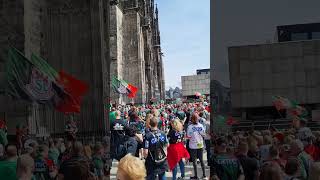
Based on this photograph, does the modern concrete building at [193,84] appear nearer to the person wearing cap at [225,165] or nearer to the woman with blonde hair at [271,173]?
the person wearing cap at [225,165]

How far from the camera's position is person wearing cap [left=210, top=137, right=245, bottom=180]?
712 cm

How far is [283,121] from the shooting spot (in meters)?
23.3

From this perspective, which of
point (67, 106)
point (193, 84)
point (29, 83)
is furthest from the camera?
point (193, 84)

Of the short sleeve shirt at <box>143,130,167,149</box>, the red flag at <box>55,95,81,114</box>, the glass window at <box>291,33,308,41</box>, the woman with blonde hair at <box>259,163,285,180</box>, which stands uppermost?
the glass window at <box>291,33,308,41</box>

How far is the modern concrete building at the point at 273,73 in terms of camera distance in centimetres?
2527

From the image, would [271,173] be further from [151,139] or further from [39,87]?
[39,87]

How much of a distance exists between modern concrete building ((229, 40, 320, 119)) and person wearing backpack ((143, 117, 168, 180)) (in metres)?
15.2

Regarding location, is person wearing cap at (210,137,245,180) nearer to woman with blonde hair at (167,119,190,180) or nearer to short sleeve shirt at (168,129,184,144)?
woman with blonde hair at (167,119,190,180)

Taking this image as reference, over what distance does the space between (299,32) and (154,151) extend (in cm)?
1885

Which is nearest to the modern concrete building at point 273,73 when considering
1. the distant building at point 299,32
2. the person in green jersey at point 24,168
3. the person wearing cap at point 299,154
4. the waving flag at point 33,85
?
the distant building at point 299,32

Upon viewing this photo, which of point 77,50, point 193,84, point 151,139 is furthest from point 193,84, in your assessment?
point 151,139

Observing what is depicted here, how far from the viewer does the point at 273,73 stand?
25547mm

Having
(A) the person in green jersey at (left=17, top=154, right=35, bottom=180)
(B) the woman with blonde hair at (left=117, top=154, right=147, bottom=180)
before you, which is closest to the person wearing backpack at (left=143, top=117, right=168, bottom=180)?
(A) the person in green jersey at (left=17, top=154, right=35, bottom=180)

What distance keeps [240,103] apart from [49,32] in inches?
375
